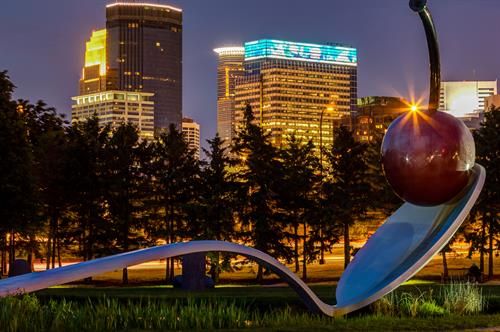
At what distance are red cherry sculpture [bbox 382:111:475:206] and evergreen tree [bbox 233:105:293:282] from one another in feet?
Result: 56.0

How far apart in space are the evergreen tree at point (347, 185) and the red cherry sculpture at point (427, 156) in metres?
17.4

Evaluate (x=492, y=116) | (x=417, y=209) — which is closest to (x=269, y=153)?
(x=492, y=116)

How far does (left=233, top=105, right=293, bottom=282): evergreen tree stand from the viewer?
33.7m

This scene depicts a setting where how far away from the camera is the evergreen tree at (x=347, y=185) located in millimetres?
34719

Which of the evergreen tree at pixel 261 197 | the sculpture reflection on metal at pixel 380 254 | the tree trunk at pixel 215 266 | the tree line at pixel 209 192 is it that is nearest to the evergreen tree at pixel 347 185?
the tree line at pixel 209 192

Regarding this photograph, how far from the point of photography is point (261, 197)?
111ft

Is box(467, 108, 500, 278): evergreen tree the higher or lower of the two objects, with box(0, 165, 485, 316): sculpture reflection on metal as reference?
higher

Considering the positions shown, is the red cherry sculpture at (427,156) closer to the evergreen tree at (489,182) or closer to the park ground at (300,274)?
→ the park ground at (300,274)

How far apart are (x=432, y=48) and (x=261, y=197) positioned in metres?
16.9

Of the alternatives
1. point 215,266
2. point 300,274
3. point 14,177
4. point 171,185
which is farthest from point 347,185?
Result: point 14,177

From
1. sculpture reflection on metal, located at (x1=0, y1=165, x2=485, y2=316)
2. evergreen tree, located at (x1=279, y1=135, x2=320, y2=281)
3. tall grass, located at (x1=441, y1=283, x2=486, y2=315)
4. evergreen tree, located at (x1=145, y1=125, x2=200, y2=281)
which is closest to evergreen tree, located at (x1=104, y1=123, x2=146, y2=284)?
evergreen tree, located at (x1=145, y1=125, x2=200, y2=281)

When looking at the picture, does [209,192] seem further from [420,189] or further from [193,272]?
[420,189]

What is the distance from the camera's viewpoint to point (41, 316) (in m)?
13.6

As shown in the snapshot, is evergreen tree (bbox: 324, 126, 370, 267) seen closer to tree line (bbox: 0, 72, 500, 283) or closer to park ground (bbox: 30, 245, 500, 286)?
tree line (bbox: 0, 72, 500, 283)
